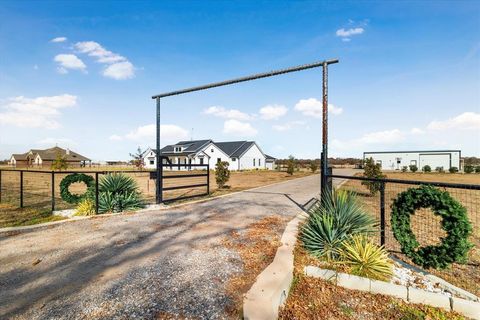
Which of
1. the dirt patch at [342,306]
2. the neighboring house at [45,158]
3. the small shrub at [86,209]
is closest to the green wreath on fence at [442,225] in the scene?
the dirt patch at [342,306]

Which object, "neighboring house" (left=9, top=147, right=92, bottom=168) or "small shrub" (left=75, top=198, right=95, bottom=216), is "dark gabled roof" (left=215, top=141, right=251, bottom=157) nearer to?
"small shrub" (left=75, top=198, right=95, bottom=216)

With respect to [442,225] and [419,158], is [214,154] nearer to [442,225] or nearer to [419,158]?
[419,158]

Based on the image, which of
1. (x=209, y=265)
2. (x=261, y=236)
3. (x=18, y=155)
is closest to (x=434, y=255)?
(x=261, y=236)

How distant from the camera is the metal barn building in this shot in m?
46.1

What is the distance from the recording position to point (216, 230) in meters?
6.20

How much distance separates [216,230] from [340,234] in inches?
114

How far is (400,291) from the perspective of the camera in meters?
3.51

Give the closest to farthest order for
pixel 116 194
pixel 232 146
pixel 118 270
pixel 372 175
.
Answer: pixel 118 270
pixel 116 194
pixel 372 175
pixel 232 146

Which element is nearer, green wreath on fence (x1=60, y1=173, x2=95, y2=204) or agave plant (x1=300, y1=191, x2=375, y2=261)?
agave plant (x1=300, y1=191, x2=375, y2=261)

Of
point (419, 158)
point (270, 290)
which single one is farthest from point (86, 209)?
point (419, 158)

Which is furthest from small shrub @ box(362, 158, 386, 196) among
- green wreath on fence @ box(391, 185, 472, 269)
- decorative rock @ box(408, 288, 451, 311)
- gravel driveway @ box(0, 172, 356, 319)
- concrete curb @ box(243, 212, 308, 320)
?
concrete curb @ box(243, 212, 308, 320)

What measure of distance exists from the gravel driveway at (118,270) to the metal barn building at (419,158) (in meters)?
54.2

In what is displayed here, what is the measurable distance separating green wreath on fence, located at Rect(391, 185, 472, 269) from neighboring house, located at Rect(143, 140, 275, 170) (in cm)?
4083

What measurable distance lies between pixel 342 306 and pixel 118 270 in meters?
3.34
